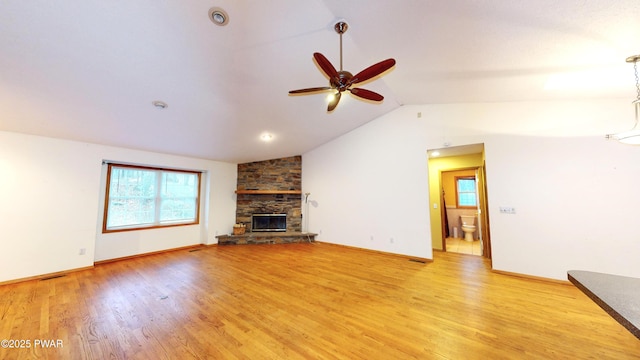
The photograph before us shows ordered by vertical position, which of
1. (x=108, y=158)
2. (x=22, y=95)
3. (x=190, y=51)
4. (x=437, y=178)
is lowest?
(x=437, y=178)

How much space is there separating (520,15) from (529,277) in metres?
3.57

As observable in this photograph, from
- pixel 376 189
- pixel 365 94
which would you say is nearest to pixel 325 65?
pixel 365 94

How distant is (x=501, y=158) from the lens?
3.61 metres

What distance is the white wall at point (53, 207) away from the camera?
329cm

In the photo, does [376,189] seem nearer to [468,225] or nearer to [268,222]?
[268,222]

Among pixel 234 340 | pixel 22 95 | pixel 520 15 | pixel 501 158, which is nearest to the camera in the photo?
pixel 520 15

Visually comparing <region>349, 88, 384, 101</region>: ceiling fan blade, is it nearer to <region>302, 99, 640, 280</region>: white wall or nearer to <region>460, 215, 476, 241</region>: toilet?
<region>302, 99, 640, 280</region>: white wall

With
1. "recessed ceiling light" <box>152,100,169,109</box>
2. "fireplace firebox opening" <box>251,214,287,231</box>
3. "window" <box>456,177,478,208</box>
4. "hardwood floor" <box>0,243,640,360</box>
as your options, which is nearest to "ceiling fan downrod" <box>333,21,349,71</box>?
"recessed ceiling light" <box>152,100,169,109</box>

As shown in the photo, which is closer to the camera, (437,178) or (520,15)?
(520,15)

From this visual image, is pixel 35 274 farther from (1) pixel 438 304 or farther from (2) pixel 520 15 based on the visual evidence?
(2) pixel 520 15

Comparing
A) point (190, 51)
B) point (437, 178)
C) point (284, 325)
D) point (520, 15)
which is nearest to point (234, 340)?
point (284, 325)

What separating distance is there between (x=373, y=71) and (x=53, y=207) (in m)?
5.41

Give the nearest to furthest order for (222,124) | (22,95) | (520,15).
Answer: (520,15) < (22,95) < (222,124)

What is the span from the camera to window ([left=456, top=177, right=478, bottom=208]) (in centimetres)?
675
